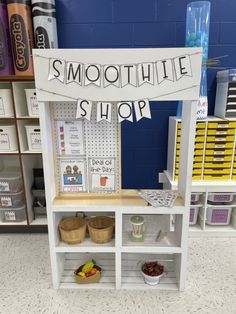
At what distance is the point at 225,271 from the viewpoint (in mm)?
1636

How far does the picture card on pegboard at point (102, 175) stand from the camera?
1.44 metres

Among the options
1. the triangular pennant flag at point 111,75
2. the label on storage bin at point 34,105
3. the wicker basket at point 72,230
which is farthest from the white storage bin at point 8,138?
the triangular pennant flag at point 111,75

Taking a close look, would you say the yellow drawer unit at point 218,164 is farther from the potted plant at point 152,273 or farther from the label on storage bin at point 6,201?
the label on storage bin at point 6,201

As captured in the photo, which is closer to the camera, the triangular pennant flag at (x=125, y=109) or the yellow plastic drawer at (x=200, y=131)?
the triangular pennant flag at (x=125, y=109)

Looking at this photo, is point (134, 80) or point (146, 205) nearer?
point (134, 80)

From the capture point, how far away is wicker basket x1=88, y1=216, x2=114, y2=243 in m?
1.41

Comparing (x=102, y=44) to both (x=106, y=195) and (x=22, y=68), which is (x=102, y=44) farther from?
(x=106, y=195)

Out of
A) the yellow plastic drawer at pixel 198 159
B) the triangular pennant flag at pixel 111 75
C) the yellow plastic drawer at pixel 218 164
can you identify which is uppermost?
the triangular pennant flag at pixel 111 75

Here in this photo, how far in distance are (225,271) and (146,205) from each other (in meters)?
0.79

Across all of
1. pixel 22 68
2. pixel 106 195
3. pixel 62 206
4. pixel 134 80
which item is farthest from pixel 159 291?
pixel 22 68

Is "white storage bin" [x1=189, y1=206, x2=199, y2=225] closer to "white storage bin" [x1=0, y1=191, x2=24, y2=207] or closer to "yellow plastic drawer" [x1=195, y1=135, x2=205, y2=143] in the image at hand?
"yellow plastic drawer" [x1=195, y1=135, x2=205, y2=143]

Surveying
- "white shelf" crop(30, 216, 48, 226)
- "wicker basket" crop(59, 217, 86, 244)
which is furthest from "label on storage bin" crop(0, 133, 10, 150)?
"wicker basket" crop(59, 217, 86, 244)

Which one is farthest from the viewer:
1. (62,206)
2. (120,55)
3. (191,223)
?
(191,223)

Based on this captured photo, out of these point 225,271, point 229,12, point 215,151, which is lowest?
point 225,271
